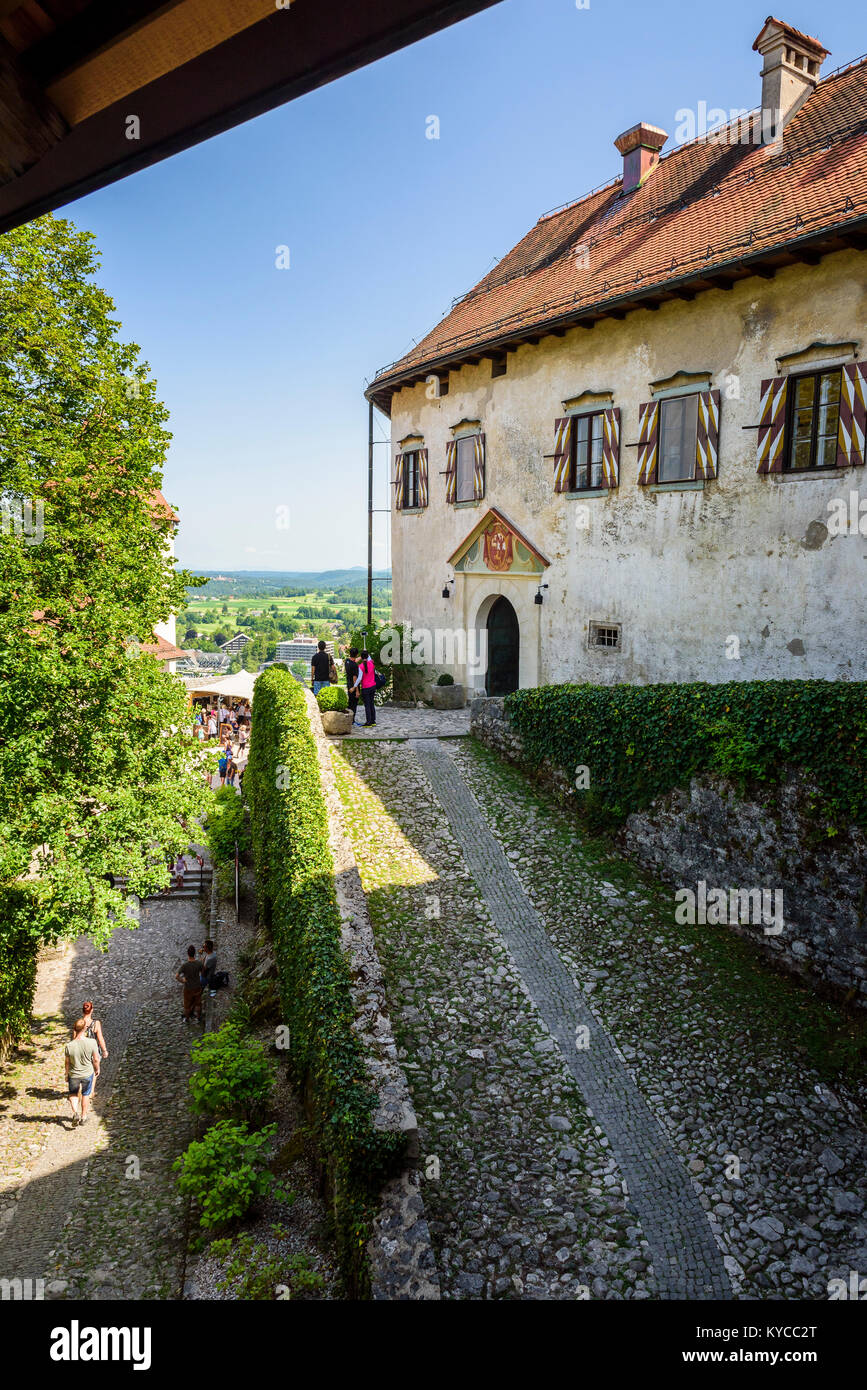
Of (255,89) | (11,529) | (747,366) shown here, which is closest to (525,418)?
(747,366)

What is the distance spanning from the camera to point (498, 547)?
766 inches

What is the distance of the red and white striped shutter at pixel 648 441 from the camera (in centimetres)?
1505

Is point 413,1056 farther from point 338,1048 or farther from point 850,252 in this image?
point 850,252

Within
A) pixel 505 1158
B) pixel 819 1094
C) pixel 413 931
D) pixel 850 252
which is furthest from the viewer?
pixel 850 252

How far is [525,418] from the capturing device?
18.4 m

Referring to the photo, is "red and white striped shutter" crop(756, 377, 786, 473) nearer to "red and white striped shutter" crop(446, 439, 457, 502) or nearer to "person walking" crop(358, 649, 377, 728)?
"person walking" crop(358, 649, 377, 728)

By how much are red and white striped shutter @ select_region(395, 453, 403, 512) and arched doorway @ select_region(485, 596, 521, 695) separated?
16.2ft

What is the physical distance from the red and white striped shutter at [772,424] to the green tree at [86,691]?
32.2 feet

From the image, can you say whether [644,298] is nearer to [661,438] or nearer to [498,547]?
[661,438]

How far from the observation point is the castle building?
12273mm

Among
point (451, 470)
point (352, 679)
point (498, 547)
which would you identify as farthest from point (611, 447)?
point (352, 679)

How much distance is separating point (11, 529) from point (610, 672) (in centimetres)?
1108

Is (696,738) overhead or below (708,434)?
below

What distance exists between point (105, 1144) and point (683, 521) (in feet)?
43.9
